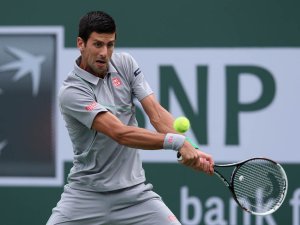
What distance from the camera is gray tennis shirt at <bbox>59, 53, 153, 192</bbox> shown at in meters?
5.54

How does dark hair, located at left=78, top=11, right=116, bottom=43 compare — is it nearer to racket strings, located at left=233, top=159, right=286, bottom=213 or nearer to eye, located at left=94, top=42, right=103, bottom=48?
eye, located at left=94, top=42, right=103, bottom=48

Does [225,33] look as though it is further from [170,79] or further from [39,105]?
[39,105]

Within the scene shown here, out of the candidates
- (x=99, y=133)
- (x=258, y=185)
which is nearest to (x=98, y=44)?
(x=99, y=133)

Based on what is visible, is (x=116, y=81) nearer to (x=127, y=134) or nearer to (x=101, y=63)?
(x=101, y=63)

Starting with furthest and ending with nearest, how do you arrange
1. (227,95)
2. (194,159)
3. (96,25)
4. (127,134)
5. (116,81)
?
1. (227,95)
2. (116,81)
3. (96,25)
4. (127,134)
5. (194,159)

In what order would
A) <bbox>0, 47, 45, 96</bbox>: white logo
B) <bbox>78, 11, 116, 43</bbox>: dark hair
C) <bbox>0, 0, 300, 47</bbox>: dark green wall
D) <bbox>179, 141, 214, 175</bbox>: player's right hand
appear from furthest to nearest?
<bbox>0, 47, 45, 96</bbox>: white logo → <bbox>0, 0, 300, 47</bbox>: dark green wall → <bbox>78, 11, 116, 43</bbox>: dark hair → <bbox>179, 141, 214, 175</bbox>: player's right hand

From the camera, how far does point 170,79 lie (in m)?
7.48

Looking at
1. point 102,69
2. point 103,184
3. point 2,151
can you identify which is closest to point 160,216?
point 103,184

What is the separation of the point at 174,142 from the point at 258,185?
74 centimetres

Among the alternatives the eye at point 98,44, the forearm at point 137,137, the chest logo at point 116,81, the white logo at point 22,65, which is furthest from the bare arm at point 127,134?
the white logo at point 22,65

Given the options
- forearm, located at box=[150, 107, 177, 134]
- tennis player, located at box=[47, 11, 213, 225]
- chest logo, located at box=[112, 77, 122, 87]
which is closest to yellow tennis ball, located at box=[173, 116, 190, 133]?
tennis player, located at box=[47, 11, 213, 225]

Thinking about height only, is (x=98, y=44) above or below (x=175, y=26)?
below

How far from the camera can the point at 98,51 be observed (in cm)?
551

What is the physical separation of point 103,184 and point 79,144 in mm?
270
